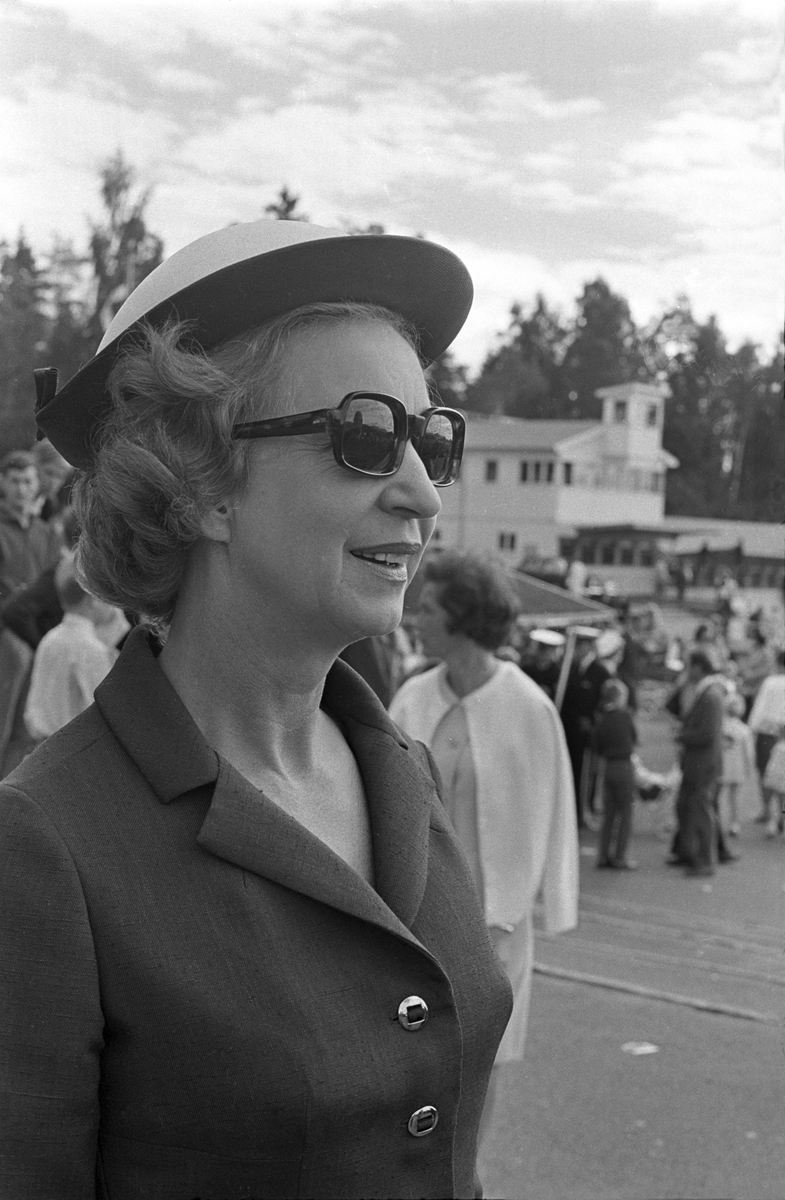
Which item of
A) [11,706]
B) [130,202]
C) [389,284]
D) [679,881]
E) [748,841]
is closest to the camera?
[389,284]

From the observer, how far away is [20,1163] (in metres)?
1.08

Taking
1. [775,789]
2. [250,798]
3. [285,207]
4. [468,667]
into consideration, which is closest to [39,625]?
[468,667]

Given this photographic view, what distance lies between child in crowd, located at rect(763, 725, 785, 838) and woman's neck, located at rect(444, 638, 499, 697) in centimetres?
653

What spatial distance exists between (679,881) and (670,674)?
1384 centimetres

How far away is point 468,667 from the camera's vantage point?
12.6ft

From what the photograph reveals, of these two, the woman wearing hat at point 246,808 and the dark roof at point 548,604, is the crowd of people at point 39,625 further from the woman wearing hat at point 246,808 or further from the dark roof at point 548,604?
the dark roof at point 548,604

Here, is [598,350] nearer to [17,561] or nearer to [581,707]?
[17,561]

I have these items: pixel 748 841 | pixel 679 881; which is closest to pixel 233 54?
pixel 679 881

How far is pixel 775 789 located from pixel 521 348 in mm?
8199

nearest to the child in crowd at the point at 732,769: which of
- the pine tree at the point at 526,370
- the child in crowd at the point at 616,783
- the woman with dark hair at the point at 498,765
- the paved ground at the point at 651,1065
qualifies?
the child in crowd at the point at 616,783

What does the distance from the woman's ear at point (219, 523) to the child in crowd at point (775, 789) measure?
9.05m

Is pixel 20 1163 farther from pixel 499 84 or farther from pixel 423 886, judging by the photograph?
pixel 499 84

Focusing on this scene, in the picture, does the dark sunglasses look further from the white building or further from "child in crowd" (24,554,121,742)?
"child in crowd" (24,554,121,742)

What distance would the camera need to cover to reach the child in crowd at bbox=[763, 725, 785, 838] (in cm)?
1012
